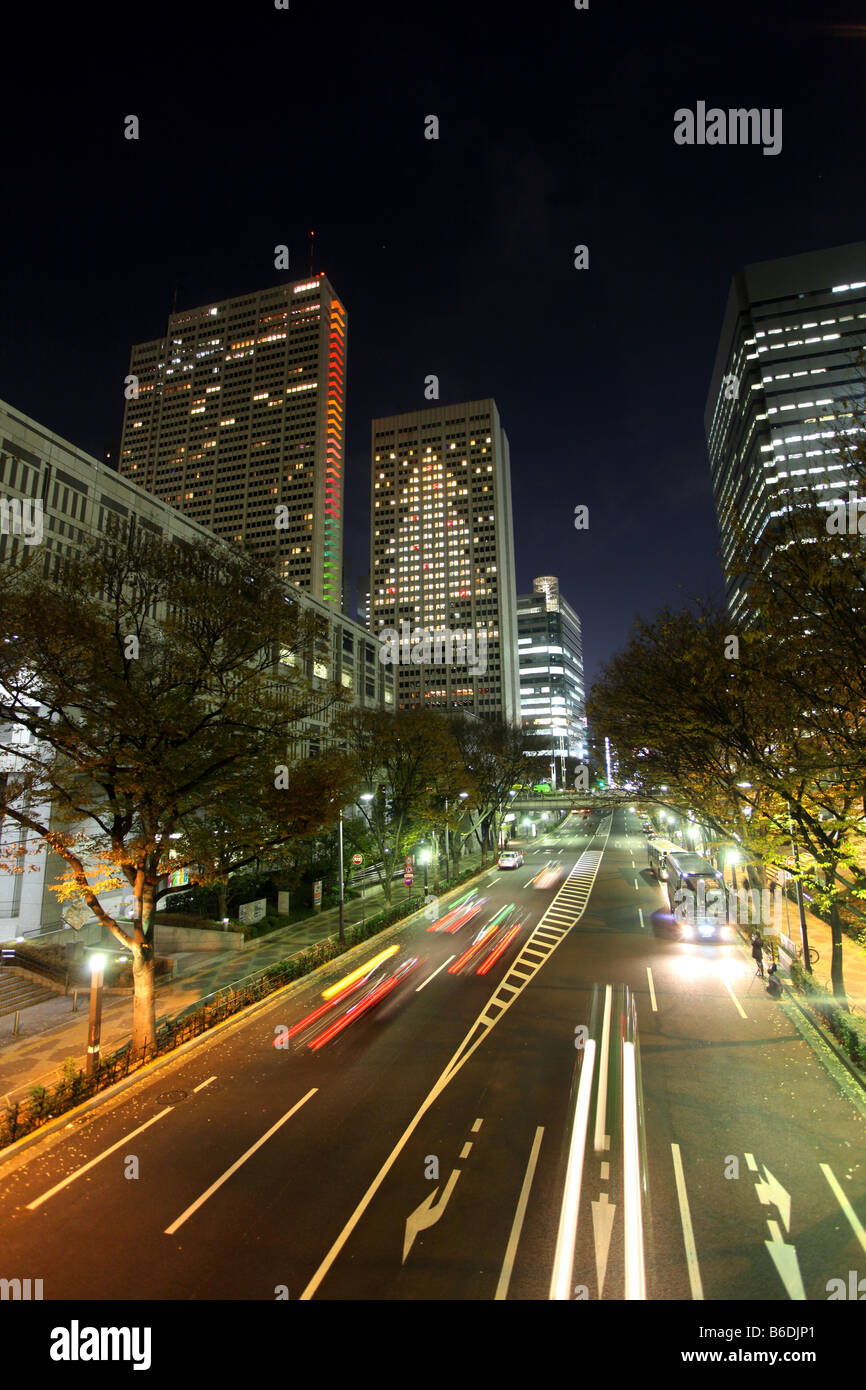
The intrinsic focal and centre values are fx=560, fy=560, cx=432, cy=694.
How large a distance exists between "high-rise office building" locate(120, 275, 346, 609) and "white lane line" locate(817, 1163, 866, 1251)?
14602cm

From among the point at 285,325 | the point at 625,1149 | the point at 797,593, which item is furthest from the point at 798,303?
the point at 625,1149

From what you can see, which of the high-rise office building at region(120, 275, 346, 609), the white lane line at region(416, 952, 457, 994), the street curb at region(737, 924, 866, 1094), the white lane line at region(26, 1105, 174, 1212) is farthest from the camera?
the high-rise office building at region(120, 275, 346, 609)

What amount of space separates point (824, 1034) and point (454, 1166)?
36.1 feet

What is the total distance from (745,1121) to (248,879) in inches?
1139

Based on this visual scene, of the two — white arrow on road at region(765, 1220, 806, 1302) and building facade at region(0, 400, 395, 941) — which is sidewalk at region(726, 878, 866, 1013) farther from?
building facade at region(0, 400, 395, 941)

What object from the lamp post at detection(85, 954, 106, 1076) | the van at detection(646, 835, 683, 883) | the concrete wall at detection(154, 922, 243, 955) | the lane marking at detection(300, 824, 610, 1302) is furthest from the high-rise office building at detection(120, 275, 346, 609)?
the lamp post at detection(85, 954, 106, 1076)

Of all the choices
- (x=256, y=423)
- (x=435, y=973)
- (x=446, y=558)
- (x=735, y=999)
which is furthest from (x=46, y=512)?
(x=256, y=423)

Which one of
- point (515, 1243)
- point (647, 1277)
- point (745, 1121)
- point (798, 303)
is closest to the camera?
point (647, 1277)

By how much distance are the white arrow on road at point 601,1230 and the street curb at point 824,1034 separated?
23.5 ft

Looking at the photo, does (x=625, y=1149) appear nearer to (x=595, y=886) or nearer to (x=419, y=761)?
(x=419, y=761)

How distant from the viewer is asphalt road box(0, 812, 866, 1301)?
724 cm

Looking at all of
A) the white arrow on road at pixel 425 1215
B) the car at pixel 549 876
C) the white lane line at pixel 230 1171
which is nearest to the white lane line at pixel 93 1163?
the white lane line at pixel 230 1171

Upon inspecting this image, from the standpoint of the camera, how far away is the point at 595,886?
129ft

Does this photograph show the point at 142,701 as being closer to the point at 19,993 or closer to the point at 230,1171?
the point at 230,1171
